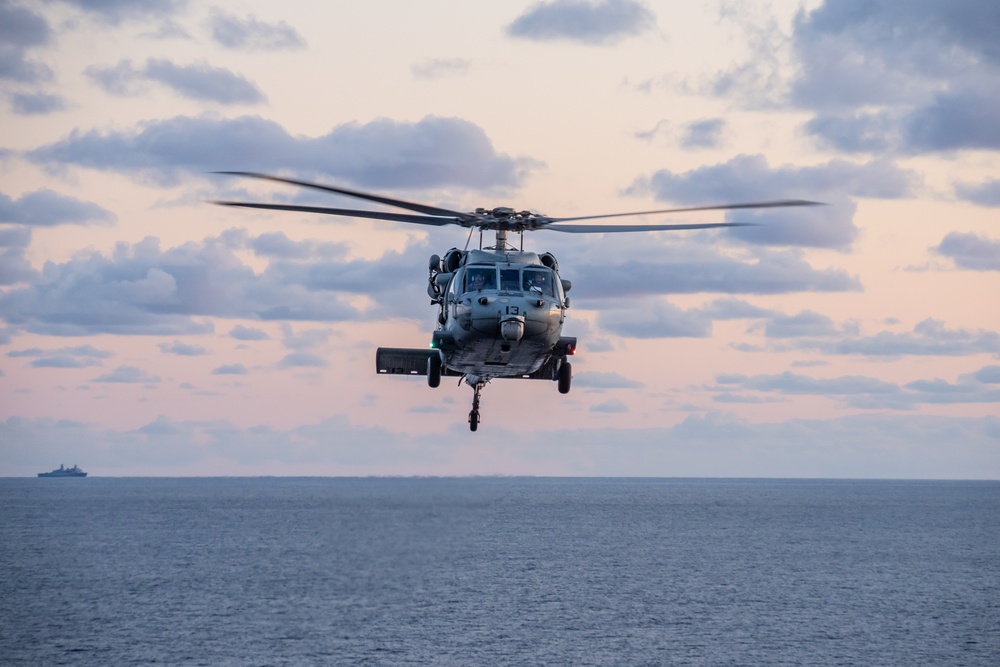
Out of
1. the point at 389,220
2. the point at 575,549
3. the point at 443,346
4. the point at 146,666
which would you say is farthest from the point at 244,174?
the point at 575,549

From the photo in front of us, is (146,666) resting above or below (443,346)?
below

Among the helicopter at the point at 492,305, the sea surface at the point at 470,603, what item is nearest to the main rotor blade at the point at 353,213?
the helicopter at the point at 492,305

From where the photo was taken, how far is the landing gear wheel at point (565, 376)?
37750mm

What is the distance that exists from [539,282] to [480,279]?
184 cm

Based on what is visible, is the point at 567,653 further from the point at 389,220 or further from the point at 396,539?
the point at 389,220

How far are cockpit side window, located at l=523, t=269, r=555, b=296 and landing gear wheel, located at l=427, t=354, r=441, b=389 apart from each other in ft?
15.3

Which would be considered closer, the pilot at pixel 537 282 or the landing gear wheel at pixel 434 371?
the pilot at pixel 537 282

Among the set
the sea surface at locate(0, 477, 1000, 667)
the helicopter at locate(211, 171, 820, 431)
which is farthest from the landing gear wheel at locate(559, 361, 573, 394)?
the sea surface at locate(0, 477, 1000, 667)

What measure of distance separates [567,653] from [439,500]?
63.6ft

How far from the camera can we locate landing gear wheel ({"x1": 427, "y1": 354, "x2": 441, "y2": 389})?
38281mm

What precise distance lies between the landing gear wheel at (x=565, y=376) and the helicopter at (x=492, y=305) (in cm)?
3

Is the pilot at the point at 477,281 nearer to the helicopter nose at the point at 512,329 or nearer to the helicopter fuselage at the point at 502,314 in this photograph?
the helicopter fuselage at the point at 502,314

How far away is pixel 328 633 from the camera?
10350 centimetres

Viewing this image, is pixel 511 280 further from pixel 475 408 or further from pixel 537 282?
pixel 475 408
